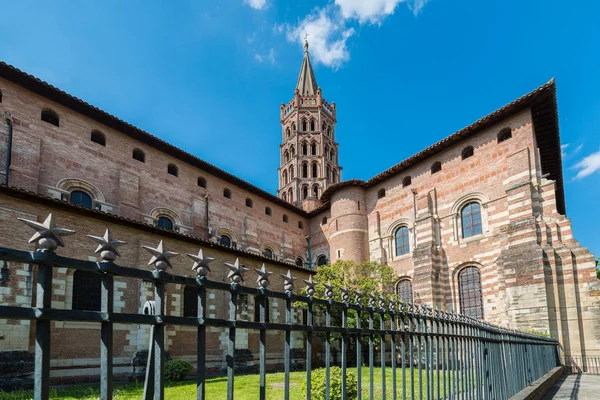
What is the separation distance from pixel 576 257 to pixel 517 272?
2.37 meters

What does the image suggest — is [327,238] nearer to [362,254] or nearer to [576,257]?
[362,254]

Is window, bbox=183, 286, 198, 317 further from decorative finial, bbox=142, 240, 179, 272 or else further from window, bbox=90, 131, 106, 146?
decorative finial, bbox=142, 240, 179, 272

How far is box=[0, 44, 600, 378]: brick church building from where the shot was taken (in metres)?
14.0

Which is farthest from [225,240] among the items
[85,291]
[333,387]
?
[333,387]

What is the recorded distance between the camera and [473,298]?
2122cm

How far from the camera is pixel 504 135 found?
842 inches

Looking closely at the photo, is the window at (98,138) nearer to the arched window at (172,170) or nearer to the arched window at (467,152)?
the arched window at (172,170)

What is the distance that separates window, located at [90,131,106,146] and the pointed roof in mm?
29718

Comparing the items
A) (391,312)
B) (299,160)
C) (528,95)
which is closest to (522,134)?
(528,95)

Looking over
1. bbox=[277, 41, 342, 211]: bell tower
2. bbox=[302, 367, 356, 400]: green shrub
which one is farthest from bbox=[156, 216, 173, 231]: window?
bbox=[277, 41, 342, 211]: bell tower

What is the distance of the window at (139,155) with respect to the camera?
850 inches

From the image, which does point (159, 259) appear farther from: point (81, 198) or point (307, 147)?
point (307, 147)

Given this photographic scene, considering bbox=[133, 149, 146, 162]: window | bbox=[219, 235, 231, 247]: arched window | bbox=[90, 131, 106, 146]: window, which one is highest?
bbox=[90, 131, 106, 146]: window

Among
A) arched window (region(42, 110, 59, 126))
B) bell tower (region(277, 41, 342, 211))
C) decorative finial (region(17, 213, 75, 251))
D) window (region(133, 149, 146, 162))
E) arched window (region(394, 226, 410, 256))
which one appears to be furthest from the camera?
bell tower (region(277, 41, 342, 211))
